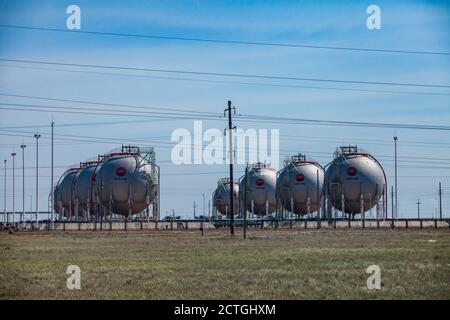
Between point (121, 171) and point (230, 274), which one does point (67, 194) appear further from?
point (230, 274)

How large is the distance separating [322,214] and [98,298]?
87824mm

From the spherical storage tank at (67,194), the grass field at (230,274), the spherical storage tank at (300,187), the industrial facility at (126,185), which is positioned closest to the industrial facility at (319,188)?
the spherical storage tank at (300,187)

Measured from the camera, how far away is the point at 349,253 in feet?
113

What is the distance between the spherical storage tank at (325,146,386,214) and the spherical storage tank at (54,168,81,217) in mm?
38485

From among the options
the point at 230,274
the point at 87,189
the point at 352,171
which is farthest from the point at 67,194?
the point at 230,274

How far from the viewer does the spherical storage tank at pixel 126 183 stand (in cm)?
9600

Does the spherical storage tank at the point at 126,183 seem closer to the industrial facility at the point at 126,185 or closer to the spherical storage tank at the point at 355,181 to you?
the industrial facility at the point at 126,185

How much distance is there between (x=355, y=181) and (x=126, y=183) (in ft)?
87.6

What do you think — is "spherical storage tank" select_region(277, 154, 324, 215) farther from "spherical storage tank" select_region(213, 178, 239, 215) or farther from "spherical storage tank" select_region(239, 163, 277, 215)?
"spherical storage tank" select_region(213, 178, 239, 215)

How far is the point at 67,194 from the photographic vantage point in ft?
390

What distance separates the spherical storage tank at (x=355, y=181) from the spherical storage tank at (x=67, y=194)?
126 ft
